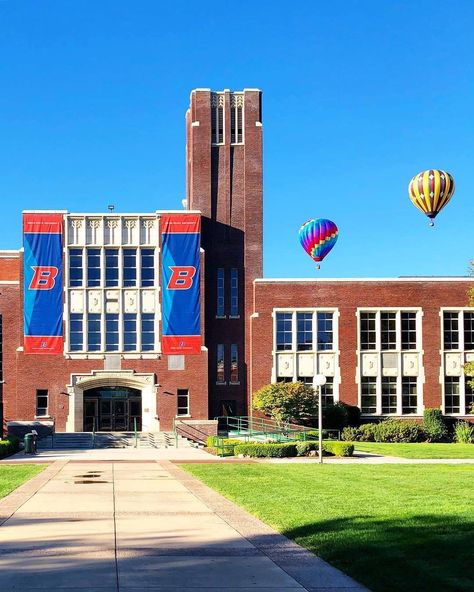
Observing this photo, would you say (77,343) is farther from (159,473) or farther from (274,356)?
(159,473)

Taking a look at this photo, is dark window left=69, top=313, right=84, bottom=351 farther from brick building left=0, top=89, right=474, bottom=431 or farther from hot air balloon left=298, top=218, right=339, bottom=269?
hot air balloon left=298, top=218, right=339, bottom=269

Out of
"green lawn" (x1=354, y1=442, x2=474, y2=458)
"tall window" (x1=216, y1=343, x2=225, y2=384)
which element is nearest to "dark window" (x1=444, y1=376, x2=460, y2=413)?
"green lawn" (x1=354, y1=442, x2=474, y2=458)

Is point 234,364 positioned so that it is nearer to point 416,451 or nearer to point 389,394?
point 389,394

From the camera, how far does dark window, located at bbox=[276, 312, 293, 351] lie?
59656mm

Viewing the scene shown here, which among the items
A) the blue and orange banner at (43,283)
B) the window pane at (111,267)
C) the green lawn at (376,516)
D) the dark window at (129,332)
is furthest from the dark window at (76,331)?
the green lawn at (376,516)

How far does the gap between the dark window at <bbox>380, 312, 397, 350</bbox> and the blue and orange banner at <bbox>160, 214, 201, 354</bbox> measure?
41.6 ft

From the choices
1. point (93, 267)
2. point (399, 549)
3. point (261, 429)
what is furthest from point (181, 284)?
point (399, 549)

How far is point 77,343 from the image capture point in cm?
5834

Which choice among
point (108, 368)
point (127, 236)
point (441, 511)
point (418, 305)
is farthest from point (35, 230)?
point (441, 511)

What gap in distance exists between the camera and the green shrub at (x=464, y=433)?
A: 56.1 m

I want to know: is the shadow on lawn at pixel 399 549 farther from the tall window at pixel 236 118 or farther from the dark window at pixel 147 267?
the tall window at pixel 236 118

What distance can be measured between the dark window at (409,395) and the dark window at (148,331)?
17526 millimetres

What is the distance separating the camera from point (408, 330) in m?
60.1

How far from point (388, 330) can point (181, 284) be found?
14.7 m
